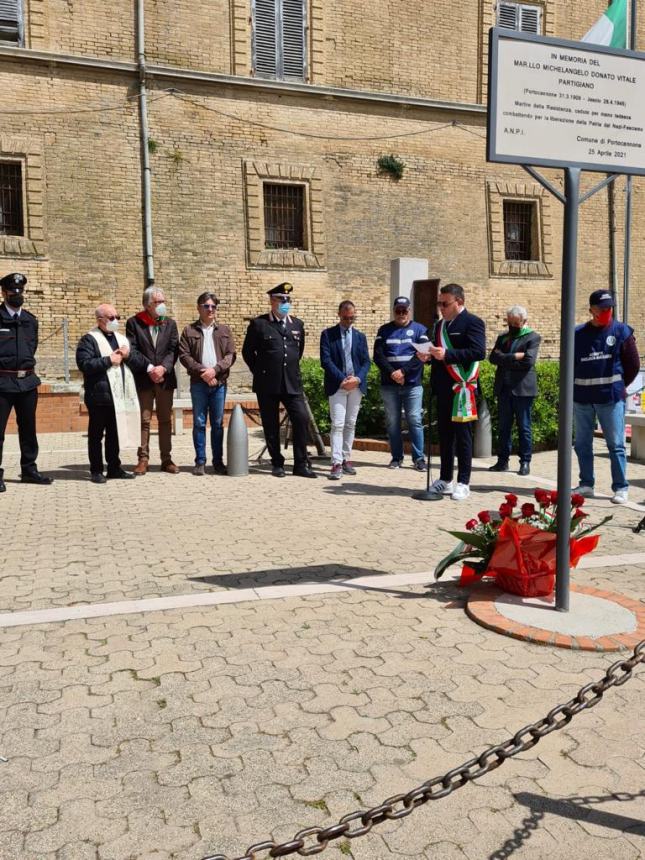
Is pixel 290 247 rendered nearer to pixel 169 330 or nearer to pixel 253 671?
pixel 169 330

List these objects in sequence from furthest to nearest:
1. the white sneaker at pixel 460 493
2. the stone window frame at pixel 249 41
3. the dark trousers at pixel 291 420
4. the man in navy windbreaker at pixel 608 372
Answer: the stone window frame at pixel 249 41, the dark trousers at pixel 291 420, the white sneaker at pixel 460 493, the man in navy windbreaker at pixel 608 372

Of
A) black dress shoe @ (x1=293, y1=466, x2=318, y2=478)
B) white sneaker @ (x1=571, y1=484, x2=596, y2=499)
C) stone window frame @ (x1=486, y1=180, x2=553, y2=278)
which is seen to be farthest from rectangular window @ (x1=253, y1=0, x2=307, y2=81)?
white sneaker @ (x1=571, y1=484, x2=596, y2=499)

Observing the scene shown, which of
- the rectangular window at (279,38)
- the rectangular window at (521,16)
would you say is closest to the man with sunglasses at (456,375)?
the rectangular window at (279,38)

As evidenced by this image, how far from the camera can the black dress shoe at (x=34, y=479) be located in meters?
8.73

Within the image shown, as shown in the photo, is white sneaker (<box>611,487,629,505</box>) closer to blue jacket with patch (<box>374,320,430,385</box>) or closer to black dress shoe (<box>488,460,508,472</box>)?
black dress shoe (<box>488,460,508,472</box>)

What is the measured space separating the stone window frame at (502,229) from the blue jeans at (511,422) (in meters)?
12.2

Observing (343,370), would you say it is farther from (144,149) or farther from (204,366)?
(144,149)

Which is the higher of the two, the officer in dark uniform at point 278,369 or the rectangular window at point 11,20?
the rectangular window at point 11,20

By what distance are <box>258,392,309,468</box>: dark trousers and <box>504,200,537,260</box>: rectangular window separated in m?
14.0

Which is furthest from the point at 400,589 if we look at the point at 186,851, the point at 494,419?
the point at 494,419

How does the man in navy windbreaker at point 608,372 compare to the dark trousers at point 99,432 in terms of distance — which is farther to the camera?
the dark trousers at point 99,432

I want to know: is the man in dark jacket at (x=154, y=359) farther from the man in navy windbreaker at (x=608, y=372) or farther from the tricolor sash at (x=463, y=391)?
the man in navy windbreaker at (x=608, y=372)

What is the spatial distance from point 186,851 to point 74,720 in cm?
101

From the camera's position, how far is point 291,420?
9.33m
